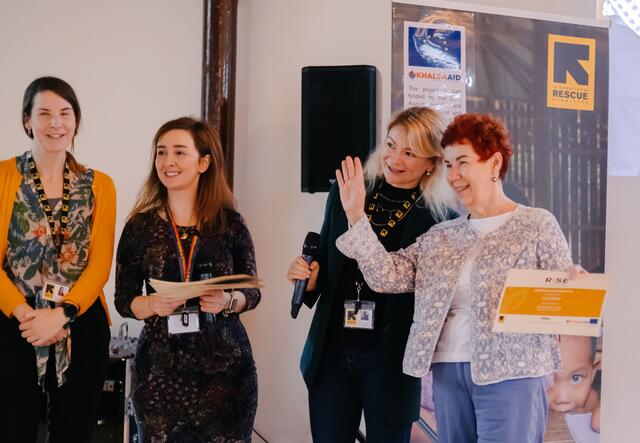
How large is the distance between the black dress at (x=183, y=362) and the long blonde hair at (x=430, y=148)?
700mm

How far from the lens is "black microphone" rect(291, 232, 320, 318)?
2340 millimetres

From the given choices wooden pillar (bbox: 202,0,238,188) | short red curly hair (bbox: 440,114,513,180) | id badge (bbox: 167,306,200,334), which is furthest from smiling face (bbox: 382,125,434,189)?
wooden pillar (bbox: 202,0,238,188)

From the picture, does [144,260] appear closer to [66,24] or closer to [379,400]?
[379,400]

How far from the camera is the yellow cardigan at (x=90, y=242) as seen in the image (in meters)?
2.33

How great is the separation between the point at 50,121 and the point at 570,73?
2668 mm

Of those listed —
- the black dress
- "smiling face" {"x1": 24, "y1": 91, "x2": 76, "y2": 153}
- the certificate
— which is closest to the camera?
the certificate

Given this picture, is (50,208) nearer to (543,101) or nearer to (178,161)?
(178,161)

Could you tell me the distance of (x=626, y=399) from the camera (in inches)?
155

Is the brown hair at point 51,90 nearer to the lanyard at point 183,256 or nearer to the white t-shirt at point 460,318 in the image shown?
the lanyard at point 183,256

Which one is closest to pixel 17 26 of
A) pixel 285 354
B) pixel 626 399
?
pixel 285 354

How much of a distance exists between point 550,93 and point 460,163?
1759 millimetres

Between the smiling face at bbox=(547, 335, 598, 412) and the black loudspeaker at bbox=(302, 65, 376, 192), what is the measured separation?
157 centimetres

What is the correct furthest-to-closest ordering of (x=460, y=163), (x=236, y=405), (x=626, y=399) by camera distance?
(x=626, y=399), (x=236, y=405), (x=460, y=163)

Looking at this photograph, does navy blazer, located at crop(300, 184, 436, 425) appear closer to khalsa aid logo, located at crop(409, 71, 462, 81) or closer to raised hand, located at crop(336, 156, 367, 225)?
raised hand, located at crop(336, 156, 367, 225)
